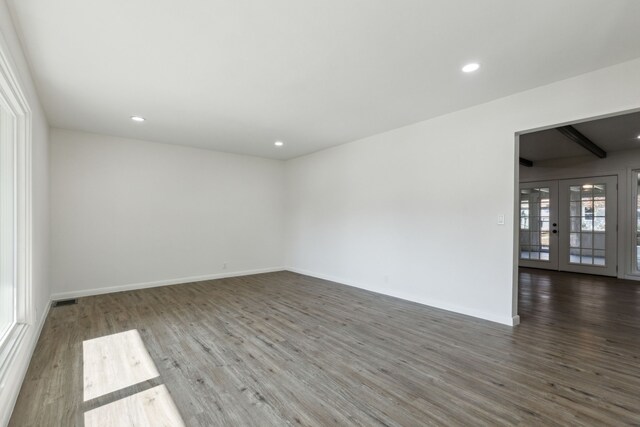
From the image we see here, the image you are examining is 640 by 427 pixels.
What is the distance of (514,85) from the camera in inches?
122

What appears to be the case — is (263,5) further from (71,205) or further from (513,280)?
(71,205)

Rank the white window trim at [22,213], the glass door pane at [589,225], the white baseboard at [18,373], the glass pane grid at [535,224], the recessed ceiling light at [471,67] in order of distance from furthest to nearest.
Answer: the glass pane grid at [535,224], the glass door pane at [589,225], the recessed ceiling light at [471,67], the white window trim at [22,213], the white baseboard at [18,373]

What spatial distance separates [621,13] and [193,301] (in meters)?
5.15

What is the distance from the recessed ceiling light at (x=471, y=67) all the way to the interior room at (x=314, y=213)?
0.06ft

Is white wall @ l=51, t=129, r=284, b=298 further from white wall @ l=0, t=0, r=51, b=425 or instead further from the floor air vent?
white wall @ l=0, t=0, r=51, b=425

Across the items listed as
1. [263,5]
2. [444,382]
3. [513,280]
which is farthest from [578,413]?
[263,5]

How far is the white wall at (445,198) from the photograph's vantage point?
3094 mm

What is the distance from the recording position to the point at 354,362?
8.29 feet

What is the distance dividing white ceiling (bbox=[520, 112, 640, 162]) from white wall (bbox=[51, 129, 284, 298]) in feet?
16.8

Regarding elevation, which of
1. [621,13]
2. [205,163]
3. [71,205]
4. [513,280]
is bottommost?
[513,280]

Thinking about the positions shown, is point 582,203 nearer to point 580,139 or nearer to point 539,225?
point 539,225

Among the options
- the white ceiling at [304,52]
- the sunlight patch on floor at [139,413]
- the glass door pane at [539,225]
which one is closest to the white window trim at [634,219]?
the glass door pane at [539,225]

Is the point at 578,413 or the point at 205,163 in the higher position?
the point at 205,163

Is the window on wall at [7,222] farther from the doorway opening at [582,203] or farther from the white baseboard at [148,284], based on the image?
the doorway opening at [582,203]
